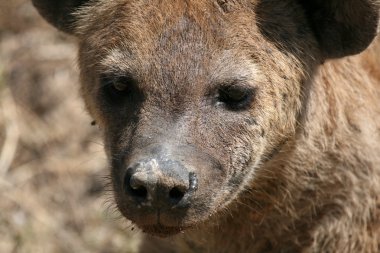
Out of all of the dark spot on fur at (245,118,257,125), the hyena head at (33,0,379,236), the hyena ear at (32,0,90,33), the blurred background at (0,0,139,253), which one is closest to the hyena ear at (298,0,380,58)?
the hyena head at (33,0,379,236)

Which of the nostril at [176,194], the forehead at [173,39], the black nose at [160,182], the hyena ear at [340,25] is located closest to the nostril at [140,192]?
the black nose at [160,182]

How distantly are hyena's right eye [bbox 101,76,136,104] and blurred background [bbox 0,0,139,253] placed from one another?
247cm

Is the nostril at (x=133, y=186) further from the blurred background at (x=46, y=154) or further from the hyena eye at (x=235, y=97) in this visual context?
the blurred background at (x=46, y=154)

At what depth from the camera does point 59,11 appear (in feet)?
18.4

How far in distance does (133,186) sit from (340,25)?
1.40 m

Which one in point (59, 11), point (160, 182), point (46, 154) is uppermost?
point (160, 182)

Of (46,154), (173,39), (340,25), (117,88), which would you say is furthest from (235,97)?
(46,154)

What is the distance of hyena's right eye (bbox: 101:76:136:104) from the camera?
194 inches

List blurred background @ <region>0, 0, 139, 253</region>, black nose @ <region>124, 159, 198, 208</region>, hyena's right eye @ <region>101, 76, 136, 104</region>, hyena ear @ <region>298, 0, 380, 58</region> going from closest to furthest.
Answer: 1. black nose @ <region>124, 159, 198, 208</region>
2. hyena's right eye @ <region>101, 76, 136, 104</region>
3. hyena ear @ <region>298, 0, 380, 58</region>
4. blurred background @ <region>0, 0, 139, 253</region>

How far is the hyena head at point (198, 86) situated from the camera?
459 centimetres

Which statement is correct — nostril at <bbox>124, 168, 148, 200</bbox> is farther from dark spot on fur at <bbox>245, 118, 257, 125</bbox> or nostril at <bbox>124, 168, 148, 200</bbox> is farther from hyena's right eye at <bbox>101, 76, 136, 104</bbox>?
dark spot on fur at <bbox>245, 118, 257, 125</bbox>

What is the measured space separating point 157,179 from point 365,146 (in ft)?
4.93

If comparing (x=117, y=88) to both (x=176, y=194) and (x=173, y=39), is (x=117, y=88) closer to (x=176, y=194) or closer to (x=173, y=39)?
(x=173, y=39)

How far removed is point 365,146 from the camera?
5.48 meters
